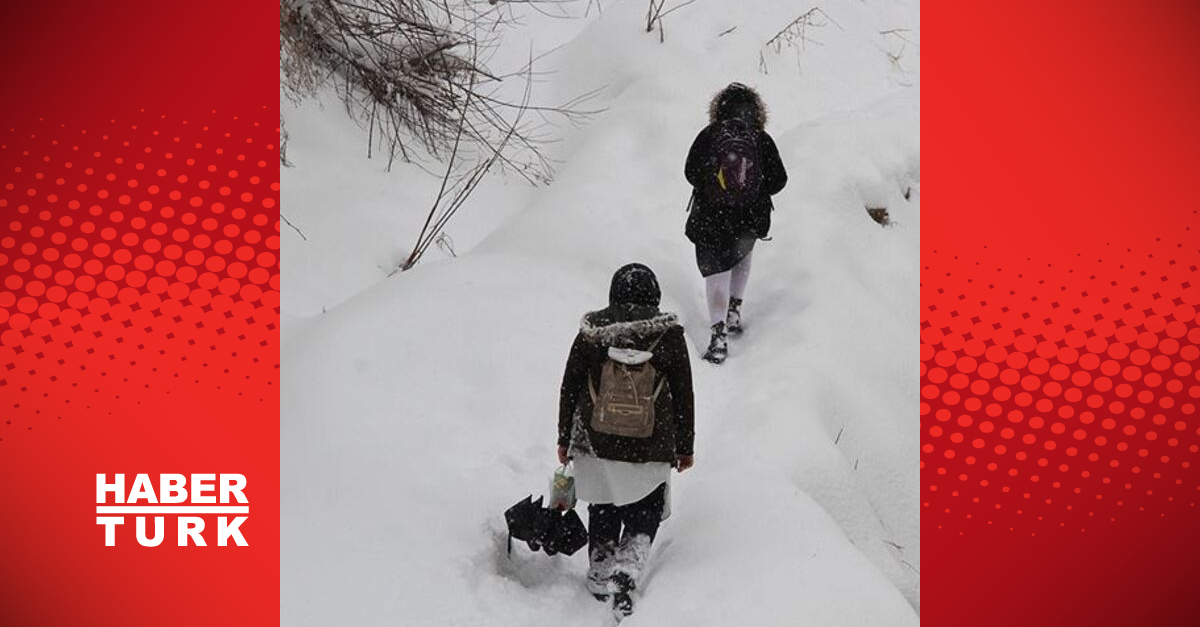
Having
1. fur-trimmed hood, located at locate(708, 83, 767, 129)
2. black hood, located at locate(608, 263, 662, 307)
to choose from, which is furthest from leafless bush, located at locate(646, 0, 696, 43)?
black hood, located at locate(608, 263, 662, 307)

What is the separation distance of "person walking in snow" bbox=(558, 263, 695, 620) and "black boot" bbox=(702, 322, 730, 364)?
1.98 metres

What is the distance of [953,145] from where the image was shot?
27.5 ft

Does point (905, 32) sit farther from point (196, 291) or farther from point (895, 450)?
point (196, 291)

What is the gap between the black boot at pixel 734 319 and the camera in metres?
6.14

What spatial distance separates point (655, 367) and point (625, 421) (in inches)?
8.8

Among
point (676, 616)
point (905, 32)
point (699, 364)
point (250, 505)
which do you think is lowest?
point (676, 616)

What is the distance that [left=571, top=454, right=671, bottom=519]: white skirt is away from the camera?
3.78 m

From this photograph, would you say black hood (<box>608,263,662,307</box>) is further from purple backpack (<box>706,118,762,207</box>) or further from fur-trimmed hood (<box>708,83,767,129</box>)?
fur-trimmed hood (<box>708,83,767,129</box>)

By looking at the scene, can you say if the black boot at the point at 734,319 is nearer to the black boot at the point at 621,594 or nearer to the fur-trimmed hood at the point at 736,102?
the fur-trimmed hood at the point at 736,102

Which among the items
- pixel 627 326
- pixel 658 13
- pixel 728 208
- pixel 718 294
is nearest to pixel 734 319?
pixel 718 294

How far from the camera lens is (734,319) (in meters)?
6.22

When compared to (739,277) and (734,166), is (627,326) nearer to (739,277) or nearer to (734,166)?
(734,166)

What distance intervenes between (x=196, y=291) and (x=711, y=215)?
9.03ft

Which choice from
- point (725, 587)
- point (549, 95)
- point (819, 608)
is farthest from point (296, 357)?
point (549, 95)
